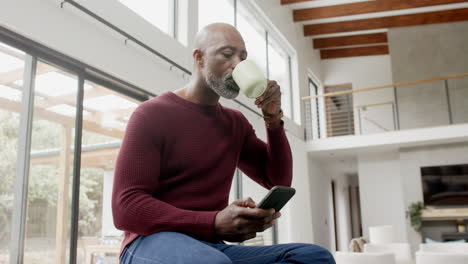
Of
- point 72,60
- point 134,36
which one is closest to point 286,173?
point 72,60

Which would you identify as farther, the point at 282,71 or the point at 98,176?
the point at 282,71

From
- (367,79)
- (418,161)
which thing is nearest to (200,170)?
(418,161)

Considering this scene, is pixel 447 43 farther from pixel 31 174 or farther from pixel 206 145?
pixel 206 145

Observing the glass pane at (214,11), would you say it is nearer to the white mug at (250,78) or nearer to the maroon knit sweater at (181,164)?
the maroon knit sweater at (181,164)

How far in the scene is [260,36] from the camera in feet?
27.0

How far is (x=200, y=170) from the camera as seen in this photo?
982 mm

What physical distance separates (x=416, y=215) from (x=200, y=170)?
8.46m

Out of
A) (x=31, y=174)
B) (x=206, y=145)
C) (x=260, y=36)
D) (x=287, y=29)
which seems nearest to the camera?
(x=206, y=145)

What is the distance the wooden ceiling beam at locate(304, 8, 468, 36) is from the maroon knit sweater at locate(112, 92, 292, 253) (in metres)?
9.30

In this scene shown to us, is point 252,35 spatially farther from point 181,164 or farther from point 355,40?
point 181,164

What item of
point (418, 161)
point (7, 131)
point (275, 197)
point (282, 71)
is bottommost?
point (275, 197)

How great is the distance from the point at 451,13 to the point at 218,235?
32.3 ft

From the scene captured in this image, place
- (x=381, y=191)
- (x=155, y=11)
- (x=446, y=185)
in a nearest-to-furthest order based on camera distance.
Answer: (x=155, y=11)
(x=446, y=185)
(x=381, y=191)

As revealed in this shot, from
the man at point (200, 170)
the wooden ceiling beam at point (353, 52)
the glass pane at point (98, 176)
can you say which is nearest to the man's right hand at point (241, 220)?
the man at point (200, 170)
